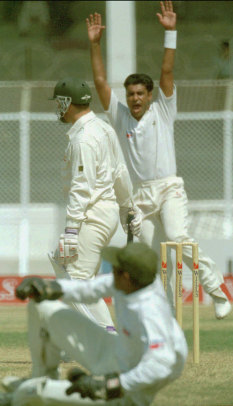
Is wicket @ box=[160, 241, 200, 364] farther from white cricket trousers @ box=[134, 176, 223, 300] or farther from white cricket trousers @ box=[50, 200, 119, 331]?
white cricket trousers @ box=[134, 176, 223, 300]

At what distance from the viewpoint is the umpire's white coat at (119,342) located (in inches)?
153

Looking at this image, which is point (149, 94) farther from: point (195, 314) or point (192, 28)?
point (192, 28)

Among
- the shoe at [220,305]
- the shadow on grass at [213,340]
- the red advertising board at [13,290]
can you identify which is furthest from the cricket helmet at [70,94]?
the red advertising board at [13,290]

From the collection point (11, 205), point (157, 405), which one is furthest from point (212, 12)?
point (157, 405)

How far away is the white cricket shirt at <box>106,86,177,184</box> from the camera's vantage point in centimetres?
716

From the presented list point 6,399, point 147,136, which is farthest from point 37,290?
point 147,136

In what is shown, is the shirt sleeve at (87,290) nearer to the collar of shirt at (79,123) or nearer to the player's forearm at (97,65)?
the collar of shirt at (79,123)

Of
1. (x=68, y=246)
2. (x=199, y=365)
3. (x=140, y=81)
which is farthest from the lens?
(x=140, y=81)

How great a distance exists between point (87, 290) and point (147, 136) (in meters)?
2.98

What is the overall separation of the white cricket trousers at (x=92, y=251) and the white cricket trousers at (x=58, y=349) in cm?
160

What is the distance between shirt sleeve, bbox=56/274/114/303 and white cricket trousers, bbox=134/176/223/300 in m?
2.71

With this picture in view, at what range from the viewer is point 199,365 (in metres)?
5.94

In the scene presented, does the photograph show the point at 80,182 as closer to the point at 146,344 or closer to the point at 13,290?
the point at 146,344

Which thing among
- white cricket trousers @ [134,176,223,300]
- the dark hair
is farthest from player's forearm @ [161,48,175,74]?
white cricket trousers @ [134,176,223,300]
